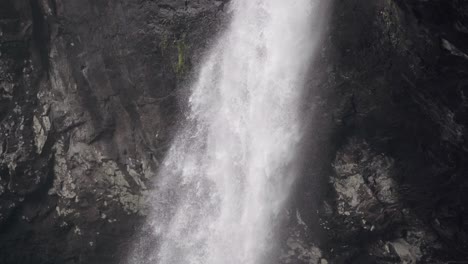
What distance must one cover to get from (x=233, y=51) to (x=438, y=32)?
18.5 feet

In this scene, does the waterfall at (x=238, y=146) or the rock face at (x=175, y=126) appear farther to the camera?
the waterfall at (x=238, y=146)

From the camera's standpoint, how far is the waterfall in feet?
41.2

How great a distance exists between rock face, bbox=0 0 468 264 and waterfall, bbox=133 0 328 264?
54 centimetres

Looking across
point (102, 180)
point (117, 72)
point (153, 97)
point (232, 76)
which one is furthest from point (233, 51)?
point (102, 180)

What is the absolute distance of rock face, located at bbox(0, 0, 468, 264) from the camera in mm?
11008

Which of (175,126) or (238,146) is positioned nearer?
(175,126)

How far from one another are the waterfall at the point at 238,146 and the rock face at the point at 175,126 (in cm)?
54

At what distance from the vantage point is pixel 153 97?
12.6 metres

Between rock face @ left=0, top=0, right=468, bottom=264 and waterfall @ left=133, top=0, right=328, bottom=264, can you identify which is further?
waterfall @ left=133, top=0, right=328, bottom=264

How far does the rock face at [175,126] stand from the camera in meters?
11.0

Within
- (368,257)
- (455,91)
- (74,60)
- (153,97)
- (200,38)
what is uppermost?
(74,60)

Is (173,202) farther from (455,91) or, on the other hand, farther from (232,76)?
(455,91)

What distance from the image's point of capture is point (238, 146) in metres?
13.1

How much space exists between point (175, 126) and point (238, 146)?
2.06 meters
